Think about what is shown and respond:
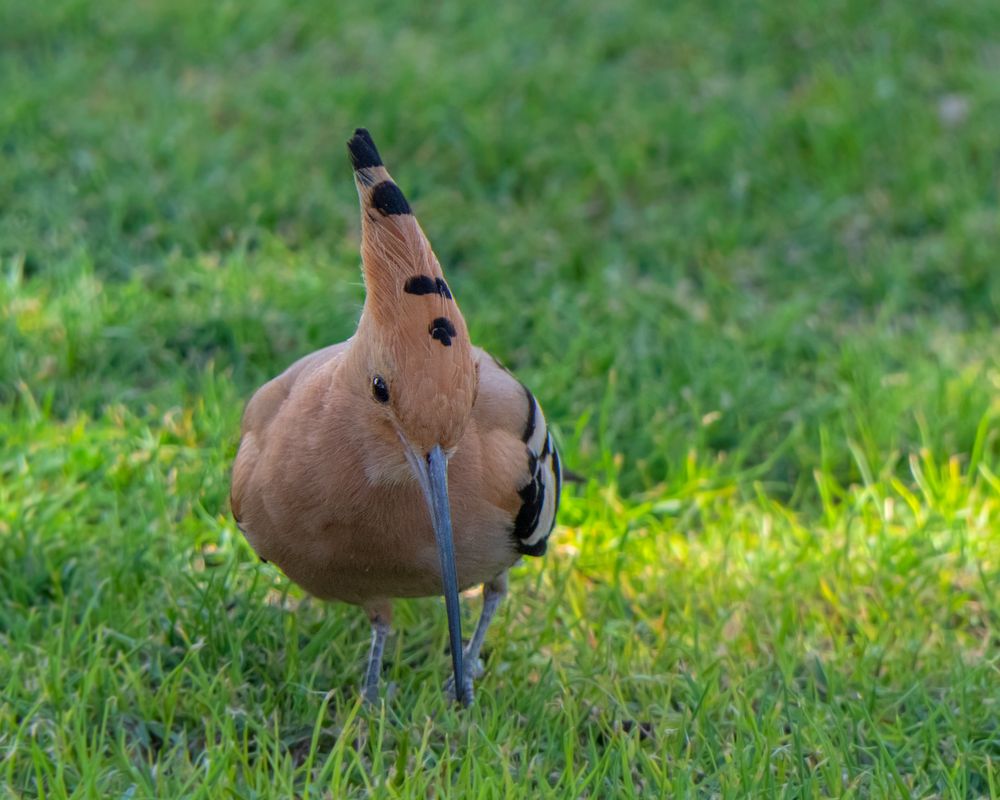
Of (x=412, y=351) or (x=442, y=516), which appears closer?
(x=412, y=351)

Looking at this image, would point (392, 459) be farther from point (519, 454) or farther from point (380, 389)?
point (519, 454)

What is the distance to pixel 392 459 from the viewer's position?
7.86 ft

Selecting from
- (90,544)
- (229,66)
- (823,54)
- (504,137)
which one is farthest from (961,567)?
(229,66)

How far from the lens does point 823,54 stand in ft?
18.5

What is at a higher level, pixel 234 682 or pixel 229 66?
pixel 229 66

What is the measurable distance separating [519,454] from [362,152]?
70cm

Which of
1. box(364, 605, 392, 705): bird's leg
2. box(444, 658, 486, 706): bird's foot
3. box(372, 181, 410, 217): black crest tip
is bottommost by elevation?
box(444, 658, 486, 706): bird's foot

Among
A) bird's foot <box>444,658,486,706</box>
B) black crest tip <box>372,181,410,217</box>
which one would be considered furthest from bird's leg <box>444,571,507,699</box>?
black crest tip <box>372,181,410,217</box>

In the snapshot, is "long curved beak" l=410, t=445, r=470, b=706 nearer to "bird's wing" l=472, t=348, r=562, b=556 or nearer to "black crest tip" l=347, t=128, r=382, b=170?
"bird's wing" l=472, t=348, r=562, b=556

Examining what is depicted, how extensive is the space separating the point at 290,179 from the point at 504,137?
864 millimetres

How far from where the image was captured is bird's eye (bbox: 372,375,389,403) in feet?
7.55

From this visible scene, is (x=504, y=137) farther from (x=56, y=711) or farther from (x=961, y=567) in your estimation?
(x=56, y=711)

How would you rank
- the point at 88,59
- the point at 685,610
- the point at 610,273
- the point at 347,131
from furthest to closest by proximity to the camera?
the point at 88,59
the point at 347,131
the point at 610,273
the point at 685,610

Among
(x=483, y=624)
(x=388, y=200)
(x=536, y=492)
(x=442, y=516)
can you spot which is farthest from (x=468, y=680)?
(x=388, y=200)
